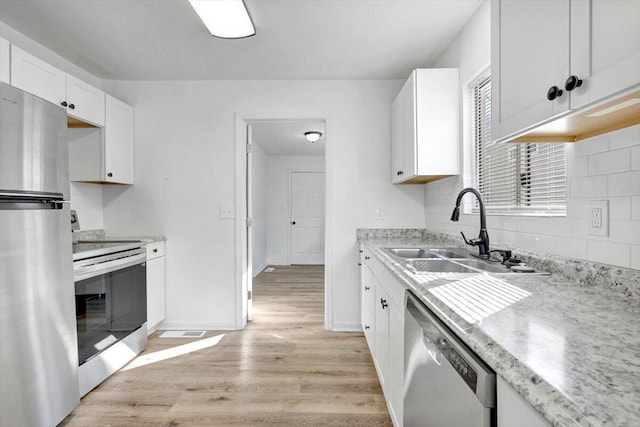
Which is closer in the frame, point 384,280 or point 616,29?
point 616,29

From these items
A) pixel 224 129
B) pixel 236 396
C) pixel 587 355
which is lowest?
pixel 236 396

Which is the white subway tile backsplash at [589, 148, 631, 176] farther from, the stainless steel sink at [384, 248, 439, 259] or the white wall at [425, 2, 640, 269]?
the stainless steel sink at [384, 248, 439, 259]

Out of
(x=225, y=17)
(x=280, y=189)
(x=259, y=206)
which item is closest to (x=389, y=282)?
(x=225, y=17)

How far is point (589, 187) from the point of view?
1240 millimetres

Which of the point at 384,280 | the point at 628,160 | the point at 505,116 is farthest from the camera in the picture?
the point at 384,280

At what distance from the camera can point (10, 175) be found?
1.49 metres

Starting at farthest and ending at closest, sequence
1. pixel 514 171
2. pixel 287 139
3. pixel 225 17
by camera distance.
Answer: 1. pixel 287 139
2. pixel 225 17
3. pixel 514 171

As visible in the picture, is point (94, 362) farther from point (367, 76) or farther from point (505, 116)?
point (367, 76)

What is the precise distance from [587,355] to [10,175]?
2.12 meters

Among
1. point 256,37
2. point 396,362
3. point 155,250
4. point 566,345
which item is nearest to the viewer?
point 566,345

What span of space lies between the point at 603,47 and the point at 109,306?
2.78 metres

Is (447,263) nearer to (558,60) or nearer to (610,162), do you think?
(610,162)

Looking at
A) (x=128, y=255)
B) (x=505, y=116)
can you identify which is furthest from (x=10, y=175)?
(x=505, y=116)

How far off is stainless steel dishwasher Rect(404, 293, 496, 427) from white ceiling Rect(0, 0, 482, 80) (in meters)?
1.84
